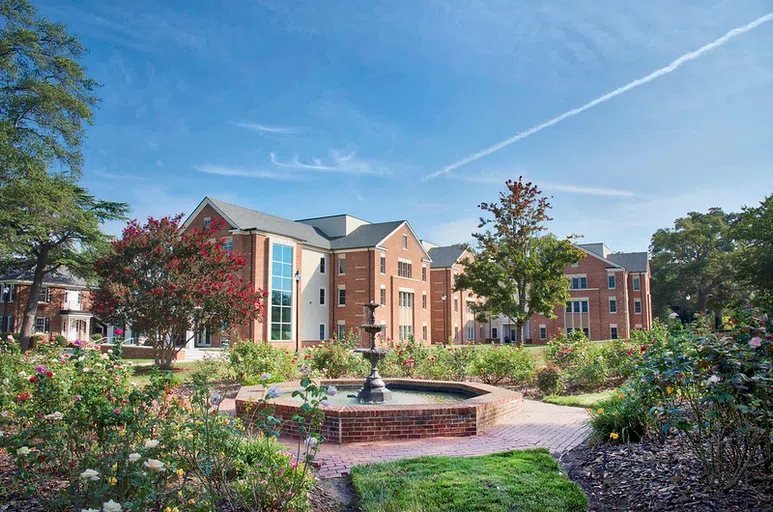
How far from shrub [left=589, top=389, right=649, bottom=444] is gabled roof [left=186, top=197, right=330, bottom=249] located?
2911 cm

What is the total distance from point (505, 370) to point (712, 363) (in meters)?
10.5

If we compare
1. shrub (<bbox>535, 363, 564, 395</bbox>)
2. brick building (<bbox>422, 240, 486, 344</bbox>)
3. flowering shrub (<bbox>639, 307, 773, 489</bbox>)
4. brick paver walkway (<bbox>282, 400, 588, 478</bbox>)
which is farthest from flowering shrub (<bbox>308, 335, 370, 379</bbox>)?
brick building (<bbox>422, 240, 486, 344</bbox>)

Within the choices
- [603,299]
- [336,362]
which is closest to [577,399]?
[336,362]

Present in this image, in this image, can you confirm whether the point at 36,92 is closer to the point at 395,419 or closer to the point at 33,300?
the point at 33,300

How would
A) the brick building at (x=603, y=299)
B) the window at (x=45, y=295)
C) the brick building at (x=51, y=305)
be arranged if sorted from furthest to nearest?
the brick building at (x=603, y=299) < the window at (x=45, y=295) < the brick building at (x=51, y=305)

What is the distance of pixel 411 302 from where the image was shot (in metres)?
45.5

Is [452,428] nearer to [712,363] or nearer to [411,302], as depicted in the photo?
[712,363]

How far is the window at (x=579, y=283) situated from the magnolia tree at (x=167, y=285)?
4018cm

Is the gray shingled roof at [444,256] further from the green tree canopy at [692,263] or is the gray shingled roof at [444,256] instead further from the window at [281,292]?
the green tree canopy at [692,263]

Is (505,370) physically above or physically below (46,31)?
below

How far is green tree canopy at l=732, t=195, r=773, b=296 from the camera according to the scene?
29047mm

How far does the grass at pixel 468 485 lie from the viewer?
16.3 ft

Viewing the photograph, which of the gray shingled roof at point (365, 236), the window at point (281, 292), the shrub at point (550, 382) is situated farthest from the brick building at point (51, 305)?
the shrub at point (550, 382)

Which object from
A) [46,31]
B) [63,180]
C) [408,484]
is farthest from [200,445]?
[63,180]
